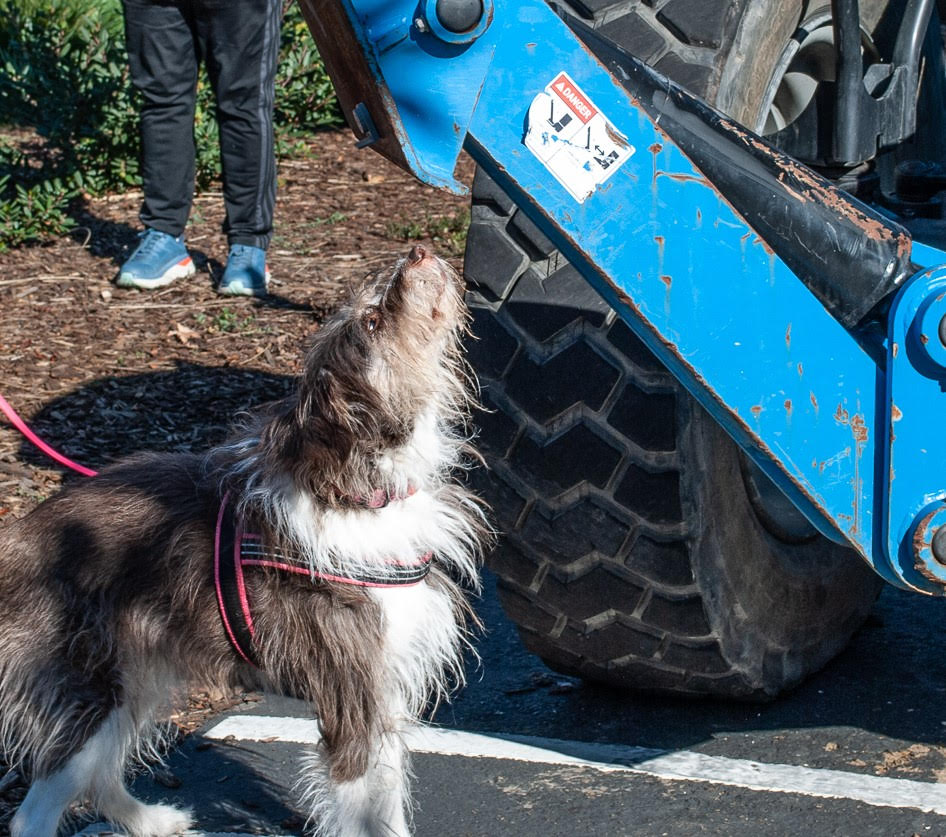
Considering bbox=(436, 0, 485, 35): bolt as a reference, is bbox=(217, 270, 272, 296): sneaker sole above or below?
below

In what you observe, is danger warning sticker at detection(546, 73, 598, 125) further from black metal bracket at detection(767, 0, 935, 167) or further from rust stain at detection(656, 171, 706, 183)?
black metal bracket at detection(767, 0, 935, 167)

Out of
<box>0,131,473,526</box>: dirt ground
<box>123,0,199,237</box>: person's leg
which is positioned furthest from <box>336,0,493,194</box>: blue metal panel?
<box>123,0,199,237</box>: person's leg

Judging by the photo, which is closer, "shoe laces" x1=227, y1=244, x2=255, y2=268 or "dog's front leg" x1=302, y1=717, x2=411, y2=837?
"dog's front leg" x1=302, y1=717, x2=411, y2=837

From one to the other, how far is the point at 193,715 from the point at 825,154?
242 centimetres

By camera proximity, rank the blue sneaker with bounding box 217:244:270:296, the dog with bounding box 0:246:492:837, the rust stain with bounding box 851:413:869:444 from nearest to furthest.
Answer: the rust stain with bounding box 851:413:869:444
the dog with bounding box 0:246:492:837
the blue sneaker with bounding box 217:244:270:296

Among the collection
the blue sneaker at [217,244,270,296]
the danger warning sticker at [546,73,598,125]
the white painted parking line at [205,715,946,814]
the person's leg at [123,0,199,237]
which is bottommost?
the blue sneaker at [217,244,270,296]

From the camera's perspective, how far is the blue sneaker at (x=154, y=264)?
7.18m

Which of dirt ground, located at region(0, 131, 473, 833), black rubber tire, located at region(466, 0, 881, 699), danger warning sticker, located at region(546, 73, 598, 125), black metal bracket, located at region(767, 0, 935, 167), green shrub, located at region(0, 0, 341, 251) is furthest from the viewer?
green shrub, located at region(0, 0, 341, 251)

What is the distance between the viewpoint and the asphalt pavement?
320 centimetres

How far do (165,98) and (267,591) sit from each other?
186 inches

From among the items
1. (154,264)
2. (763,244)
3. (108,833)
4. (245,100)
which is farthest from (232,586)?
(154,264)

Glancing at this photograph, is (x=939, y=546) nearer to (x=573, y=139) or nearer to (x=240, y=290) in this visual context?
(x=573, y=139)

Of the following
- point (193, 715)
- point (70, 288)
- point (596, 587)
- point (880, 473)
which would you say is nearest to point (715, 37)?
point (880, 473)

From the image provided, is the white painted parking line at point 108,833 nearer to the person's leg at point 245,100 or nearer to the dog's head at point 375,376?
the dog's head at point 375,376
